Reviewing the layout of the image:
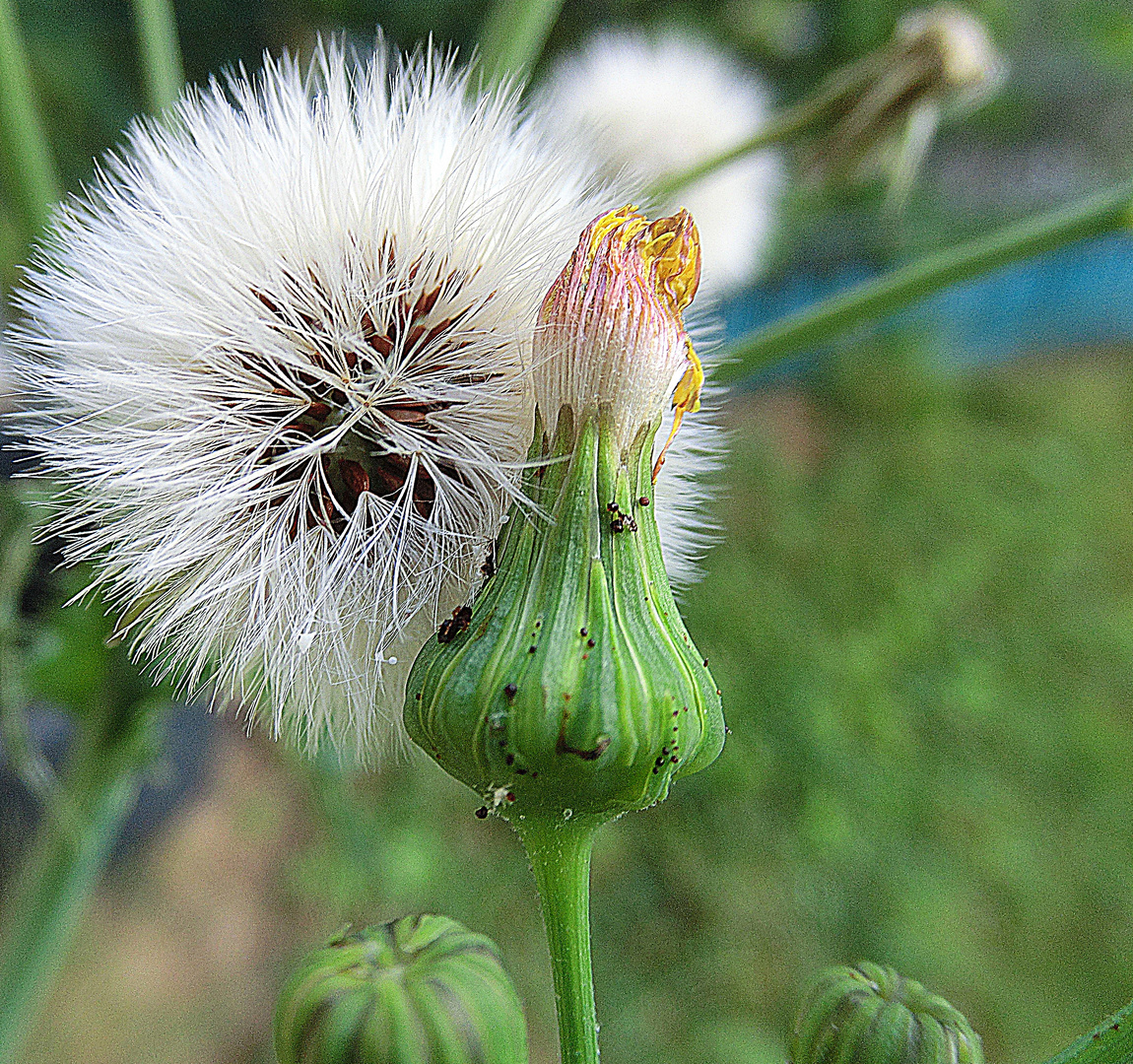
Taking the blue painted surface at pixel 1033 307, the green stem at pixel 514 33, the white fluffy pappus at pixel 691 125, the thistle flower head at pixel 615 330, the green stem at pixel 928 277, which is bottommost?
the thistle flower head at pixel 615 330

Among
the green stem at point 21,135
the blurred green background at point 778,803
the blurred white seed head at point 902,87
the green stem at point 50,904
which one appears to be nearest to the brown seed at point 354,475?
the green stem at point 21,135

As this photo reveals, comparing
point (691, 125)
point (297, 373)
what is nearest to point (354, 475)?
point (297, 373)

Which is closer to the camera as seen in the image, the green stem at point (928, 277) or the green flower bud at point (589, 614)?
the green flower bud at point (589, 614)

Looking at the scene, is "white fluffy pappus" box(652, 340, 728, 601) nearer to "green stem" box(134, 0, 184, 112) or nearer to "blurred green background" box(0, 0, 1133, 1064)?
"green stem" box(134, 0, 184, 112)

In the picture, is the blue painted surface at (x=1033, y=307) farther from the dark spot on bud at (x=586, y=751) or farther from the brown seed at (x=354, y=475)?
the dark spot on bud at (x=586, y=751)

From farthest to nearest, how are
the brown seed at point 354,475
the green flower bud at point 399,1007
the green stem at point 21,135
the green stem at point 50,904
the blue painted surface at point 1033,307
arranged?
the blue painted surface at point 1033,307, the green stem at point 50,904, the green stem at point 21,135, the brown seed at point 354,475, the green flower bud at point 399,1007

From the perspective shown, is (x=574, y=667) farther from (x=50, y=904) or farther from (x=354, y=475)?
(x=50, y=904)

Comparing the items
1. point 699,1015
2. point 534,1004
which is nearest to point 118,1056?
point 534,1004

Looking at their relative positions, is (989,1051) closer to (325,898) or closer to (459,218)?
(325,898)
